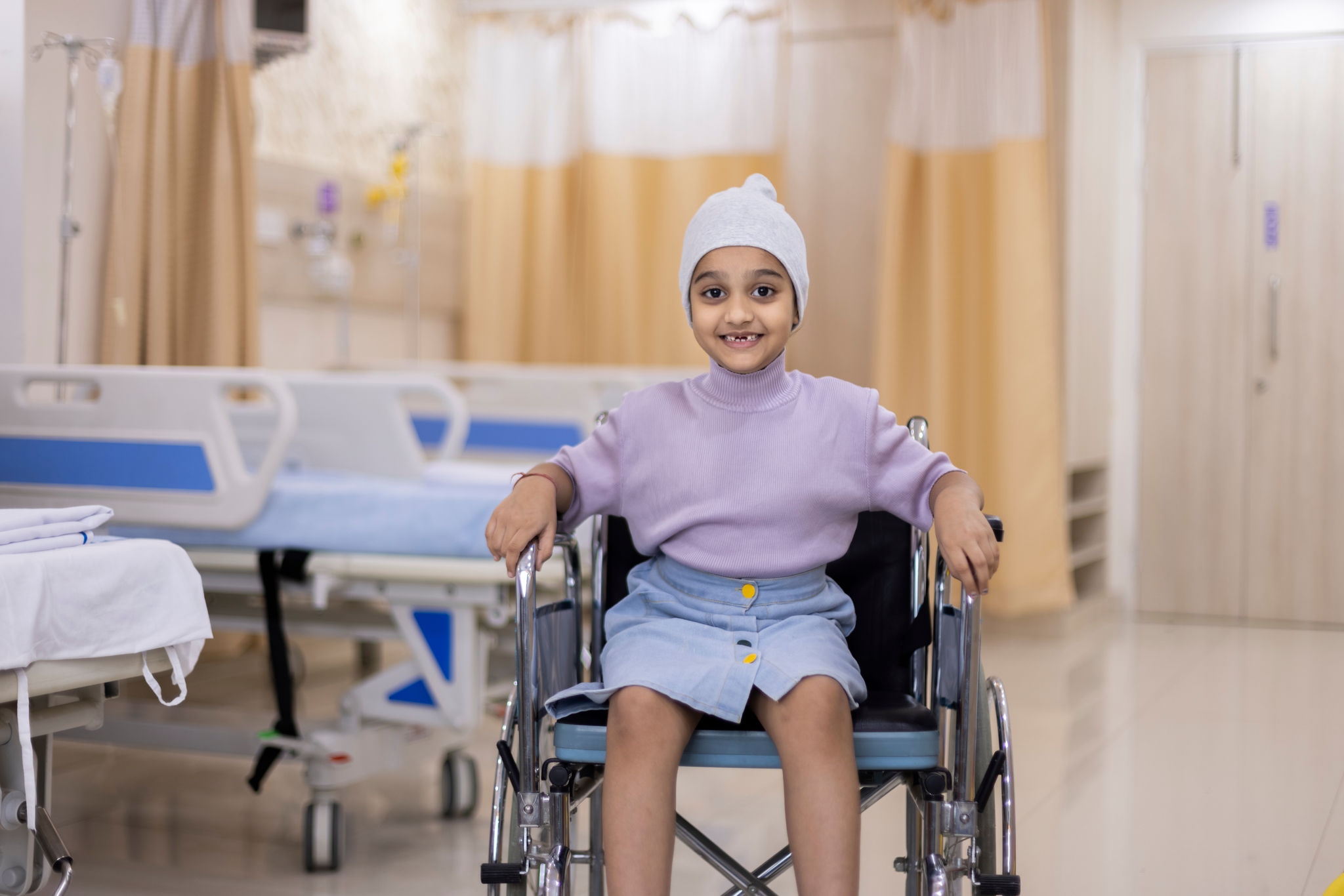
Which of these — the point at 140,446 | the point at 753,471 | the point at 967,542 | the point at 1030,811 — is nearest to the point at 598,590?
the point at 753,471

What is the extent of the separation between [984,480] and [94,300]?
2749 mm

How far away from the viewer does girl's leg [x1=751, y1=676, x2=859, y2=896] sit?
52.1 inches

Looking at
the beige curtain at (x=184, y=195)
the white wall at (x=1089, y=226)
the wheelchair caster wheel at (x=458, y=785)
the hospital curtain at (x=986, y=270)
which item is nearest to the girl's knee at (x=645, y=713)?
the wheelchair caster wheel at (x=458, y=785)

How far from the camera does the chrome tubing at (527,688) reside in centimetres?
140

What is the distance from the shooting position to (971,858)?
4.71 ft

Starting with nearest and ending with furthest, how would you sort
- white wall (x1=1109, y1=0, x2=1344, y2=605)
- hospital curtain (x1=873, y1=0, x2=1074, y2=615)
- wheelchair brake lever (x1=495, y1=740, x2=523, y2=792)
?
wheelchair brake lever (x1=495, y1=740, x2=523, y2=792) → hospital curtain (x1=873, y1=0, x2=1074, y2=615) → white wall (x1=1109, y1=0, x2=1344, y2=605)

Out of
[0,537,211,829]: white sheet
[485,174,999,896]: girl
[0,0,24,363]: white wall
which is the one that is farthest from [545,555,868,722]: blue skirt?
[0,0,24,363]: white wall

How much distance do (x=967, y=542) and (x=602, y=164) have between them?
11.5ft

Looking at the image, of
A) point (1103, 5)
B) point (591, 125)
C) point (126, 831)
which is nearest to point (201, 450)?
point (126, 831)

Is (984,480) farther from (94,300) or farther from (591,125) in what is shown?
(94,300)

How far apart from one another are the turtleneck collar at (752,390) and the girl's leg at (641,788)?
362 mm

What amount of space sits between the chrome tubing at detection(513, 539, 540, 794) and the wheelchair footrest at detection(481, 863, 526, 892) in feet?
0.25

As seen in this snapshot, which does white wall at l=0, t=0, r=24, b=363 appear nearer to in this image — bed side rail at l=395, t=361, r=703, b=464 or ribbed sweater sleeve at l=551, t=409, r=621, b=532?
ribbed sweater sleeve at l=551, t=409, r=621, b=532

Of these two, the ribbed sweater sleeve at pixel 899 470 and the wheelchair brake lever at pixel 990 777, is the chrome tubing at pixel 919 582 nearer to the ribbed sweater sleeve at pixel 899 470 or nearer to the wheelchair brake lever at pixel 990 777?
the ribbed sweater sleeve at pixel 899 470
